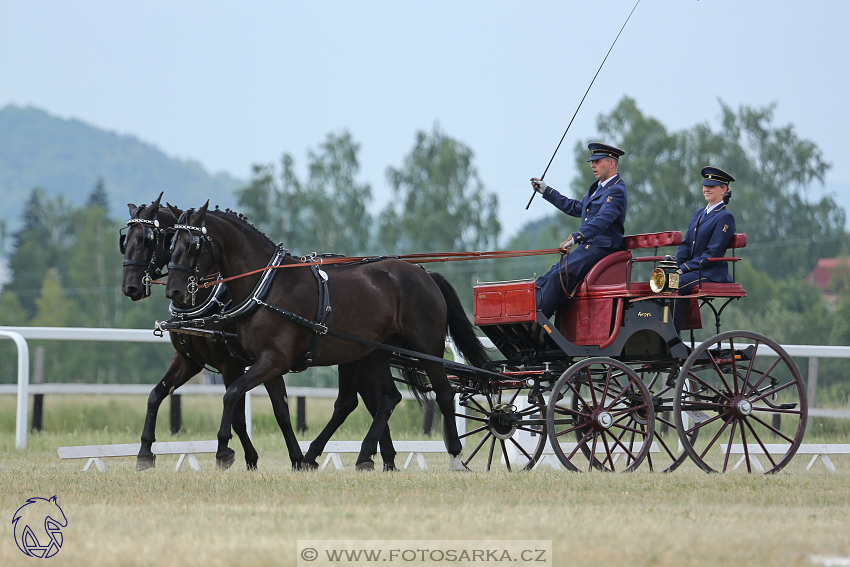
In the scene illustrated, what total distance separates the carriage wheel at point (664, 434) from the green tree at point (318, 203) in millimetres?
30083

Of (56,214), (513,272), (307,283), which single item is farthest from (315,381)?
(307,283)

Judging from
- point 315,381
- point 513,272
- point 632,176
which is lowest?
point 315,381

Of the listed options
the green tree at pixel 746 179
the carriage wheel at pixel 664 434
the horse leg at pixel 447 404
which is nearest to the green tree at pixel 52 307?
the green tree at pixel 746 179

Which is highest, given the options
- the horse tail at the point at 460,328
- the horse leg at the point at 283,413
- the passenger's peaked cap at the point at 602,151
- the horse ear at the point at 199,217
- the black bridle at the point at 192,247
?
the passenger's peaked cap at the point at 602,151

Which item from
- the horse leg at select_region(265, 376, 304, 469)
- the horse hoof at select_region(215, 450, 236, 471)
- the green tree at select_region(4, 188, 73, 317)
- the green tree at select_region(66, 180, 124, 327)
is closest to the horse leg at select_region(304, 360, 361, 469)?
Result: the horse leg at select_region(265, 376, 304, 469)

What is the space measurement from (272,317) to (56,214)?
173 feet

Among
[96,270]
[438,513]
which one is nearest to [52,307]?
[96,270]

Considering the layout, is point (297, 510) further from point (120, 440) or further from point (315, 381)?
point (315, 381)

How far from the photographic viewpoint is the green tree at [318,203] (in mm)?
42656

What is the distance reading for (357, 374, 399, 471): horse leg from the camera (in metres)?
8.72

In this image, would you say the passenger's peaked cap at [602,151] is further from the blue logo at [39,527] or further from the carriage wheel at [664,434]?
the blue logo at [39,527]

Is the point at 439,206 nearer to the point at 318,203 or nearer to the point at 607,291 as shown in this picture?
the point at 318,203

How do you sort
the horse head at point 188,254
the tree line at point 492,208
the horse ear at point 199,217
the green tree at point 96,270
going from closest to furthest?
1. the horse head at point 188,254
2. the horse ear at point 199,217
3. the tree line at point 492,208
4. the green tree at point 96,270

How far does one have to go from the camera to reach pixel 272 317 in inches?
302
